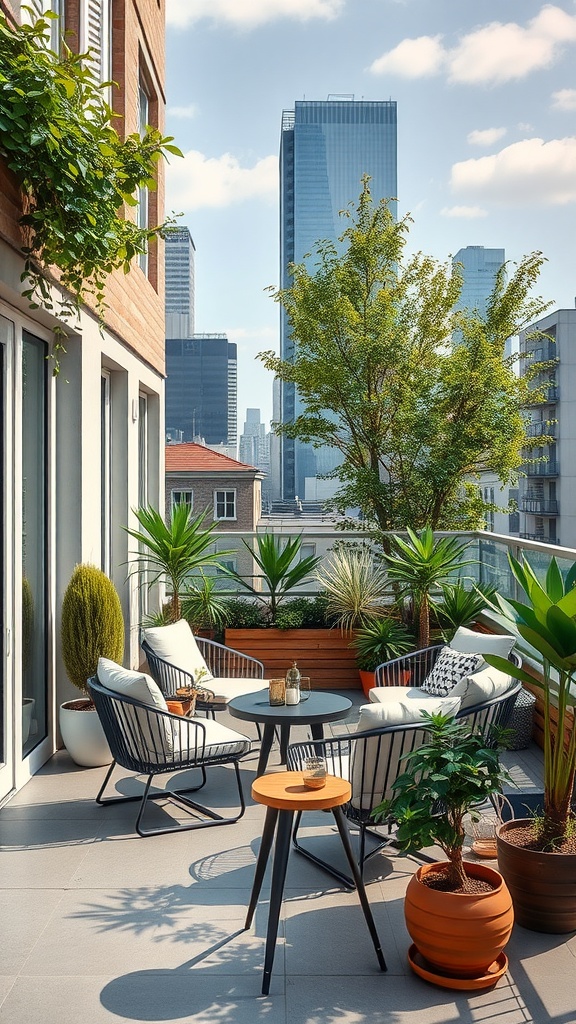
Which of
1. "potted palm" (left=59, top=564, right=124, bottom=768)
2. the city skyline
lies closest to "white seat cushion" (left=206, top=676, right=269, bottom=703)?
"potted palm" (left=59, top=564, right=124, bottom=768)

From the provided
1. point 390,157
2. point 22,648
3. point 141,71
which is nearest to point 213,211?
point 141,71

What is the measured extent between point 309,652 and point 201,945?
493cm

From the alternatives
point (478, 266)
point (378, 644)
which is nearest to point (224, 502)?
point (378, 644)

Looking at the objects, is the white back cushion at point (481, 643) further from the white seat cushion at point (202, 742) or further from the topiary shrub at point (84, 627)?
the topiary shrub at point (84, 627)

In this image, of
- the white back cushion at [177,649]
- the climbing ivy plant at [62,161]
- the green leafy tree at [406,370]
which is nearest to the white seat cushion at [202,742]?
the white back cushion at [177,649]

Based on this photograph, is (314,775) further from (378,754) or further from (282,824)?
(378,754)

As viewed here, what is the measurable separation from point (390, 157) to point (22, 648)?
147 metres

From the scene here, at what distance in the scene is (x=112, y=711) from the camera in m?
4.70

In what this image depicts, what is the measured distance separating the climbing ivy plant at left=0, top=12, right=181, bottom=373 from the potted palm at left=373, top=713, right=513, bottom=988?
115 inches

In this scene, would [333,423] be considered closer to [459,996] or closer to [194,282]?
[459,996]

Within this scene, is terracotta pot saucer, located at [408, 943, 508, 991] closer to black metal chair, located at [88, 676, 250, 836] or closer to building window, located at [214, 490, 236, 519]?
black metal chair, located at [88, 676, 250, 836]

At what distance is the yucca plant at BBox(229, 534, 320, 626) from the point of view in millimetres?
8391

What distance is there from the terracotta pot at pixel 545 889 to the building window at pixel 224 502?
30878 mm

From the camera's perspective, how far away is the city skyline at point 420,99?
15508 millimetres
